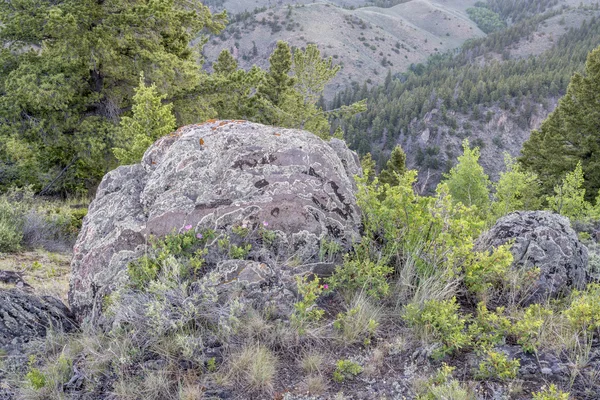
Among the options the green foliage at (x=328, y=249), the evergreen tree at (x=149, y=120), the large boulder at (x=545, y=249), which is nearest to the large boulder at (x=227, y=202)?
the green foliage at (x=328, y=249)

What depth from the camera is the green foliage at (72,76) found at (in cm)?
1130

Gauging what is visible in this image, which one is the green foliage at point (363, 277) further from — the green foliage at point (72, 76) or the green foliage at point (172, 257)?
the green foliage at point (72, 76)

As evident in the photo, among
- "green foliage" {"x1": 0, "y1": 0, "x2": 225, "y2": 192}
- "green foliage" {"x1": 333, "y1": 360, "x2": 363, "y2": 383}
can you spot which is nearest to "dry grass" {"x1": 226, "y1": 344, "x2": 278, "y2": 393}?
"green foliage" {"x1": 333, "y1": 360, "x2": 363, "y2": 383}

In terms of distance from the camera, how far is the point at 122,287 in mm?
3289

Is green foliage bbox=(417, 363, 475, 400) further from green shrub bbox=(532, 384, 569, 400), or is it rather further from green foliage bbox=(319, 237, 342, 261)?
green foliage bbox=(319, 237, 342, 261)

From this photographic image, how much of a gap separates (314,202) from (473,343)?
6.67 ft

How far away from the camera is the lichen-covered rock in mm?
3346

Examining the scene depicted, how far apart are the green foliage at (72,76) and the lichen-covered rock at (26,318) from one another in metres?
8.84

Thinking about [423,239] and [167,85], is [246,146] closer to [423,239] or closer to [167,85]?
[423,239]

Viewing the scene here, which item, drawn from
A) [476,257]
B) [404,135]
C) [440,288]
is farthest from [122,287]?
[404,135]

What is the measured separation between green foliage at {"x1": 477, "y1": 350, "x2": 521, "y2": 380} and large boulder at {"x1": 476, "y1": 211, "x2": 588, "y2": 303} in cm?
116

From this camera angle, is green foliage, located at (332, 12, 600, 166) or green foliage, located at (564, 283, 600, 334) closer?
green foliage, located at (564, 283, 600, 334)

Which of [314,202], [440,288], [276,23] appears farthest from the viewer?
[276,23]

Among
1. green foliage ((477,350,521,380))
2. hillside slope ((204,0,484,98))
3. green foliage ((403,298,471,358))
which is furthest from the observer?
hillside slope ((204,0,484,98))
